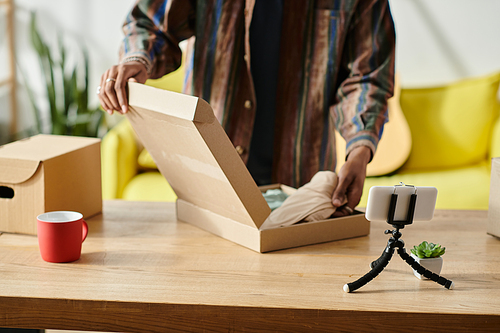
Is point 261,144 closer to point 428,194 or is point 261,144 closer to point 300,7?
point 300,7

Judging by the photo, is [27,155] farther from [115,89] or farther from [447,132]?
[447,132]

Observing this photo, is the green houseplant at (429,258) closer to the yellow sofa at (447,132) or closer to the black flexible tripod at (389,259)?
the black flexible tripod at (389,259)

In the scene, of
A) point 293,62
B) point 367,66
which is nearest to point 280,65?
point 293,62

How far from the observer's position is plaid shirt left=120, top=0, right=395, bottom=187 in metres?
1.34

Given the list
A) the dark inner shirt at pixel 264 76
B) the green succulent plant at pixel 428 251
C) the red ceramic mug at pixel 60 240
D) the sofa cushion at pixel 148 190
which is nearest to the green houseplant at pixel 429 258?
the green succulent plant at pixel 428 251

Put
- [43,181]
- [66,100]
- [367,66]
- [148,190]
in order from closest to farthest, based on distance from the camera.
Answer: [43,181] < [367,66] < [148,190] < [66,100]

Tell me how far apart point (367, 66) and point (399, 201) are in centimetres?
70

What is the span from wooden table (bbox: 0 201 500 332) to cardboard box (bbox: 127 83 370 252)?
0.10ft

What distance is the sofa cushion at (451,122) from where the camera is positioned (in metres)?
2.80

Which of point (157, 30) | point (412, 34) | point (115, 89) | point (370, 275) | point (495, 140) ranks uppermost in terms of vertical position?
point (412, 34)

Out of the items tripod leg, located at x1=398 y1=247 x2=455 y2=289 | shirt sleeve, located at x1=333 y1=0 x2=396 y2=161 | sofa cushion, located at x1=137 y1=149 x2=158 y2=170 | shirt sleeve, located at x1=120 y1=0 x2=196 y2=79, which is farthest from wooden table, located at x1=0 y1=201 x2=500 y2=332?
sofa cushion, located at x1=137 y1=149 x2=158 y2=170

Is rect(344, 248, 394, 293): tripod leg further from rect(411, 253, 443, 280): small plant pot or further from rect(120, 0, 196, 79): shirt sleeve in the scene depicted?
rect(120, 0, 196, 79): shirt sleeve

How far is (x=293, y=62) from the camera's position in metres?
1.43

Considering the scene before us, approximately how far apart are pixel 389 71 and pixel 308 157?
0.35m
